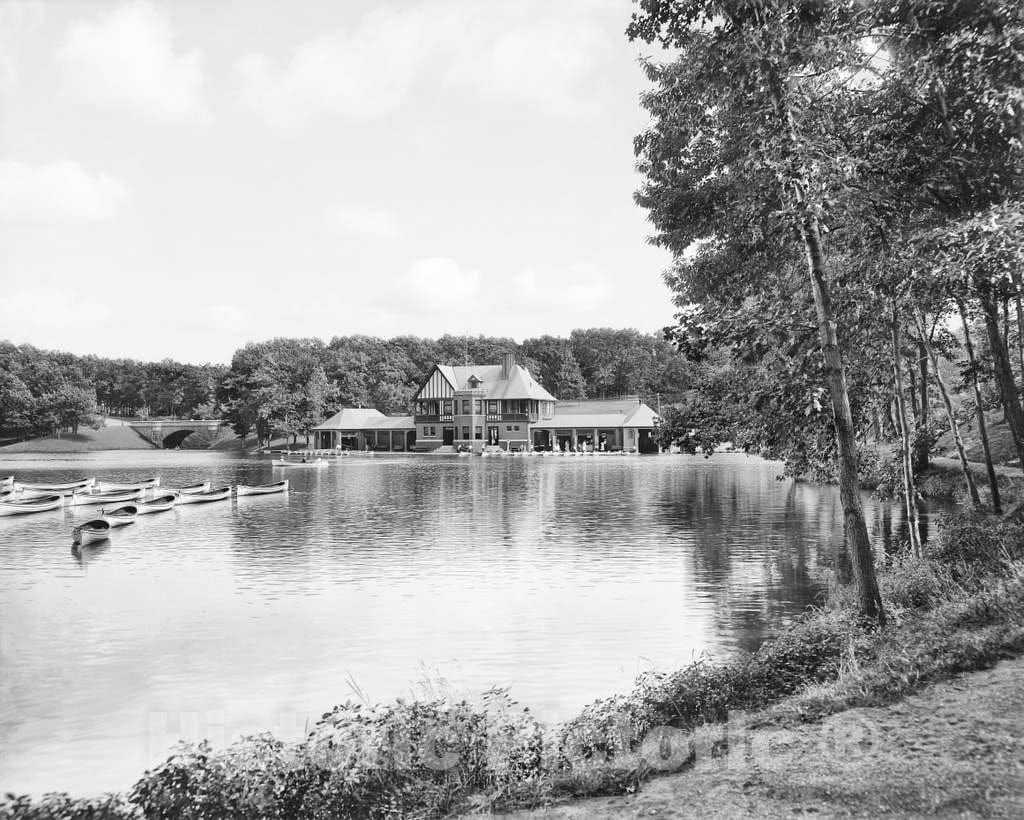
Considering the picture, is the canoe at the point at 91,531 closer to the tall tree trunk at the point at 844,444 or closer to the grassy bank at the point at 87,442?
the tall tree trunk at the point at 844,444

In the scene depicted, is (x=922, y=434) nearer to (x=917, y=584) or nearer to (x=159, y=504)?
(x=917, y=584)

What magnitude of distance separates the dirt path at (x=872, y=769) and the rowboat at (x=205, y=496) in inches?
1384

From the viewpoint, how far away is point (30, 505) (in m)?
34.5

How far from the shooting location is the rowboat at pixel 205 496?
1491 inches

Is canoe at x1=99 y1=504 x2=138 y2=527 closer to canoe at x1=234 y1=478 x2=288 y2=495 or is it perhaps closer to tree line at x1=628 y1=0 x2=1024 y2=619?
Answer: canoe at x1=234 y1=478 x2=288 y2=495

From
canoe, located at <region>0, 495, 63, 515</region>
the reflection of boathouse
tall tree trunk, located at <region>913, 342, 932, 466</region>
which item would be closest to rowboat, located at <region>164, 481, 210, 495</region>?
canoe, located at <region>0, 495, 63, 515</region>

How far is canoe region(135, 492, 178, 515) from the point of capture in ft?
111

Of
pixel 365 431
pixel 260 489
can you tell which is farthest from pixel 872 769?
pixel 365 431

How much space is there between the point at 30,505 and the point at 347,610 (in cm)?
2548

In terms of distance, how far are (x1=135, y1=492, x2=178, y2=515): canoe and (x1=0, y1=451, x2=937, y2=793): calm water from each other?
109 centimetres

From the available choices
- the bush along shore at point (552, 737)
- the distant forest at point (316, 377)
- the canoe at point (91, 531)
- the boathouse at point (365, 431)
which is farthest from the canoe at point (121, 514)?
the distant forest at point (316, 377)

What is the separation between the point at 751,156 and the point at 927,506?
78.1 feet

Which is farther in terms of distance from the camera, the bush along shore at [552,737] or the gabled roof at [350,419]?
the gabled roof at [350,419]

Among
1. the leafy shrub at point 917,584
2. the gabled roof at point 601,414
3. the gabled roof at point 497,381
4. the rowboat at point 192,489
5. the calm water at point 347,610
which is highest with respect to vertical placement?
the gabled roof at point 497,381
